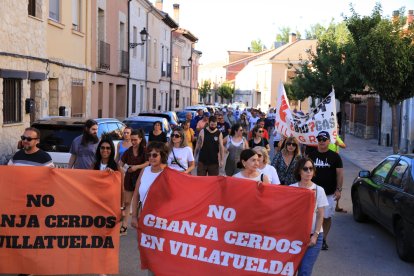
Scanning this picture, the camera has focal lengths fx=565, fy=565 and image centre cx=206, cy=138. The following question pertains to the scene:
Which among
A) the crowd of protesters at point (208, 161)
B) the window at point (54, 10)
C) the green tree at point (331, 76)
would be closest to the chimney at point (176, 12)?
the green tree at point (331, 76)

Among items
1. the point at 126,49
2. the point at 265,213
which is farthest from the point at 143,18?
the point at 265,213

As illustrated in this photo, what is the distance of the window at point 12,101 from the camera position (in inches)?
577

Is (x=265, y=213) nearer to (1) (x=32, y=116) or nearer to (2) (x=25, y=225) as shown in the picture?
(2) (x=25, y=225)

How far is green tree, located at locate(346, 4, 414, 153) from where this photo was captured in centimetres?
1488

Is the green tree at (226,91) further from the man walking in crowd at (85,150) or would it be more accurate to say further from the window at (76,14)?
the man walking in crowd at (85,150)

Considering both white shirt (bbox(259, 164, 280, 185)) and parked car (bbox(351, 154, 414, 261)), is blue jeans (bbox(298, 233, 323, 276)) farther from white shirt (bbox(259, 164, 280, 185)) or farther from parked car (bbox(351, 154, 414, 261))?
parked car (bbox(351, 154, 414, 261))

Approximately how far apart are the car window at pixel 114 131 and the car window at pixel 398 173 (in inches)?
223

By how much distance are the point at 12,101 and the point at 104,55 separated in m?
9.48

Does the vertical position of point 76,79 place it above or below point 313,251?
above

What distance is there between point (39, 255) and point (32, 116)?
11420mm

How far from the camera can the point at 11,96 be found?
1503cm

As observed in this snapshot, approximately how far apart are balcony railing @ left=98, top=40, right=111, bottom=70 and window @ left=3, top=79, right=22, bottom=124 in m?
8.11

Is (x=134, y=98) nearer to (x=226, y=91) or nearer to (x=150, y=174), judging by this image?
(x=150, y=174)

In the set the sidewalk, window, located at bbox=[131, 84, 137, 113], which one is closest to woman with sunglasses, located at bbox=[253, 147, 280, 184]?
the sidewalk
